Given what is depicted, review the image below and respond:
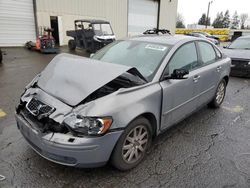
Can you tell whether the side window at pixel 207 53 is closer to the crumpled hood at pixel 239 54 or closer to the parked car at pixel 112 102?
the parked car at pixel 112 102

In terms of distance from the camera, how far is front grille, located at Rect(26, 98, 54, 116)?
2.44 m

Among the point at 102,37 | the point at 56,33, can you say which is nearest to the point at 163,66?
the point at 102,37

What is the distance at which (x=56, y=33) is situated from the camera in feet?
57.5

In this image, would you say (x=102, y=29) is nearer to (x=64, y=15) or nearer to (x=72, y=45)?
(x=72, y=45)

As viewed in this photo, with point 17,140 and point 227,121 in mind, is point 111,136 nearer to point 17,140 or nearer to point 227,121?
point 17,140

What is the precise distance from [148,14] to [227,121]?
71.1ft

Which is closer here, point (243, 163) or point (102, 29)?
point (243, 163)

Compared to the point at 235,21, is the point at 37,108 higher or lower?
lower

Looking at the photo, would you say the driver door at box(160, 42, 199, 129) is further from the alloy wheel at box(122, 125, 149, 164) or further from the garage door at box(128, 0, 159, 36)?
the garage door at box(128, 0, 159, 36)

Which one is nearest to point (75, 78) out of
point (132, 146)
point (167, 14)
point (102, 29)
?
point (132, 146)

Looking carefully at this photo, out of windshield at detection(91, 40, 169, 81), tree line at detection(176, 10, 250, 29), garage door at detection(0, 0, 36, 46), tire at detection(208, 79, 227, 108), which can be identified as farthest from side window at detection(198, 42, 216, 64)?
tree line at detection(176, 10, 250, 29)

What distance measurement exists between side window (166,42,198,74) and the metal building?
14.5m

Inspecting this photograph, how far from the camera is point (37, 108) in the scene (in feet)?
8.33

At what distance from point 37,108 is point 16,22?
49.1 feet
